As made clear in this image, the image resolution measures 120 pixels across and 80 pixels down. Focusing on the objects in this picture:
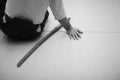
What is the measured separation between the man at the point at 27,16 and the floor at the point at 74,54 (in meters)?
0.10

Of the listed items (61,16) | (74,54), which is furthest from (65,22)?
(74,54)

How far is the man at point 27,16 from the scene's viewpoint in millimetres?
870

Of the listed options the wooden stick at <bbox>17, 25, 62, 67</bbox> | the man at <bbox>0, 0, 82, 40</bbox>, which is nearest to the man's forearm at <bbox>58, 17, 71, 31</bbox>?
the man at <bbox>0, 0, 82, 40</bbox>

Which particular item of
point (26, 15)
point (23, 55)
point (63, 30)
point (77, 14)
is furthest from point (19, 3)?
point (77, 14)

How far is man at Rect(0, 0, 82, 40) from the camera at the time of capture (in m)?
0.87

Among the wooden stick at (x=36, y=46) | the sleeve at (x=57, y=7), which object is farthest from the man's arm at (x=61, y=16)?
the wooden stick at (x=36, y=46)

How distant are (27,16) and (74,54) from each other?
40cm

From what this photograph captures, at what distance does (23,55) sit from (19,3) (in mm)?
365

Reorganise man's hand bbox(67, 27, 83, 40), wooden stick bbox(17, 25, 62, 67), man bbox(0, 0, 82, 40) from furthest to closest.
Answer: man's hand bbox(67, 27, 83, 40), wooden stick bbox(17, 25, 62, 67), man bbox(0, 0, 82, 40)

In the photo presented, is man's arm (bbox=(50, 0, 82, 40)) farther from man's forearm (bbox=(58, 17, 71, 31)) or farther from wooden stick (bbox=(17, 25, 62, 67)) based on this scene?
wooden stick (bbox=(17, 25, 62, 67))

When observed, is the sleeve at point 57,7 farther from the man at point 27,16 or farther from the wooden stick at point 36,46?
the wooden stick at point 36,46

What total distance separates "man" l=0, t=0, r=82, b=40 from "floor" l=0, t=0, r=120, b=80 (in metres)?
0.10

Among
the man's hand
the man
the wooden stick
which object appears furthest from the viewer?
the man's hand

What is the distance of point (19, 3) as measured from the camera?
0.86 meters
